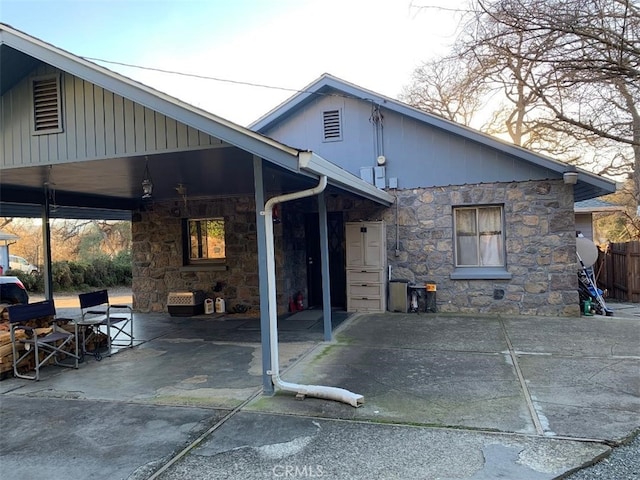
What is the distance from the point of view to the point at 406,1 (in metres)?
4.40

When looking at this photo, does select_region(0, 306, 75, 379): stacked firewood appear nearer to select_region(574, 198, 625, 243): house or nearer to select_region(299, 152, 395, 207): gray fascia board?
select_region(299, 152, 395, 207): gray fascia board

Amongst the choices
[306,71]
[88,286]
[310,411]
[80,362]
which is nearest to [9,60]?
[80,362]

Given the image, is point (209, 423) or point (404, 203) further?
point (404, 203)

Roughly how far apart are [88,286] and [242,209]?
1120 cm

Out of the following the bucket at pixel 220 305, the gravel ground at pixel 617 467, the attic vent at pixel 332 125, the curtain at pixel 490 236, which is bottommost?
the gravel ground at pixel 617 467

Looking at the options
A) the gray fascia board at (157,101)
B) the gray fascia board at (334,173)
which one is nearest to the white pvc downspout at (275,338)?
the gray fascia board at (334,173)

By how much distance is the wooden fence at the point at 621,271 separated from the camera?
10586 millimetres

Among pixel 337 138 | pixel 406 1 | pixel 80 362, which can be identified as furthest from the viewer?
pixel 337 138

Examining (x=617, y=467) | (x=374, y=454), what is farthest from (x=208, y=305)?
(x=617, y=467)

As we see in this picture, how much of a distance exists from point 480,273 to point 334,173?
4981 mm

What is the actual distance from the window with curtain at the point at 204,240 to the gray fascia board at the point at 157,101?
540 centimetres

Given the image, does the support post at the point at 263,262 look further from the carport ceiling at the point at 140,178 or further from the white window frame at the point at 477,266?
the white window frame at the point at 477,266

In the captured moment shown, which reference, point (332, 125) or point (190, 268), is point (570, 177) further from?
point (190, 268)

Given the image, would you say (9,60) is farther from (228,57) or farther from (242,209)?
(228,57)
